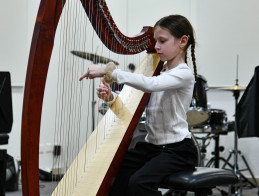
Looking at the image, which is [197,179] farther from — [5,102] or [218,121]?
[218,121]

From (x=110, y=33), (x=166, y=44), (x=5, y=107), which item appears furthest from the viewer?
(x=5, y=107)

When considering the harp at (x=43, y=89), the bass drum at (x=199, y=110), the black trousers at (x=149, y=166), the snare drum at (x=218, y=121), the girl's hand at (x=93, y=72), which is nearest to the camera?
the harp at (x=43, y=89)

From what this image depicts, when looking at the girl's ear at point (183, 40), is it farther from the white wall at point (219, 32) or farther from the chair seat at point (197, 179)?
the white wall at point (219, 32)

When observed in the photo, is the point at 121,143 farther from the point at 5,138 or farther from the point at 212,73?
the point at 212,73

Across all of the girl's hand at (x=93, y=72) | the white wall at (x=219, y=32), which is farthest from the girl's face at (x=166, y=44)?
the white wall at (x=219, y=32)

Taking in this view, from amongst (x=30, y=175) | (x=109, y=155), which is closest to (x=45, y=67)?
(x=30, y=175)

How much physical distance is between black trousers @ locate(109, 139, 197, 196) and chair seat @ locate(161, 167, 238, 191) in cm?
4

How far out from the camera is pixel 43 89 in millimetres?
1115

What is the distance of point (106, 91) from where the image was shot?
1941mm

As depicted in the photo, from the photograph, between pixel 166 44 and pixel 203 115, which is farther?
pixel 203 115

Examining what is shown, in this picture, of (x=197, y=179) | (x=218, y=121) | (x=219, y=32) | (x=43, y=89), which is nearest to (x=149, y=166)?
(x=197, y=179)

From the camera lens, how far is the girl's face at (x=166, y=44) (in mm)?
1825

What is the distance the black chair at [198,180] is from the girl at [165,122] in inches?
1.8

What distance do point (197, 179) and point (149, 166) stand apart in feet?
Answer: 0.66
